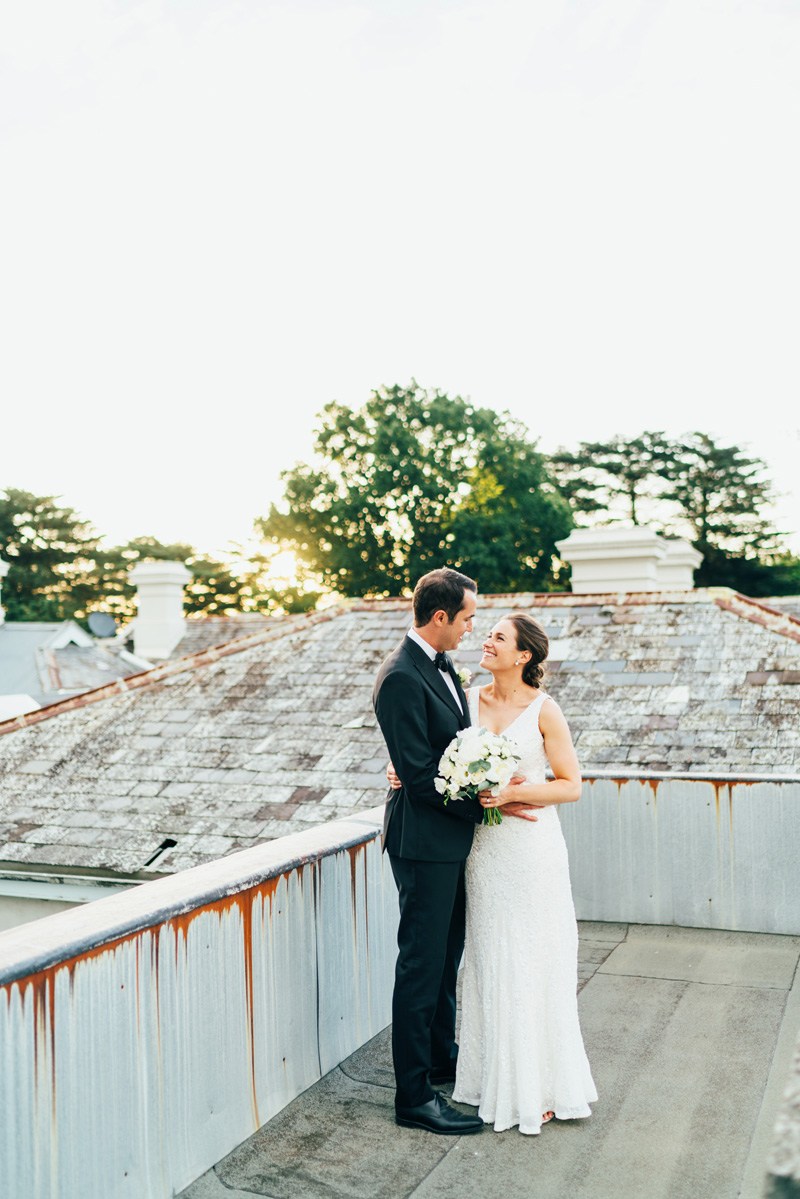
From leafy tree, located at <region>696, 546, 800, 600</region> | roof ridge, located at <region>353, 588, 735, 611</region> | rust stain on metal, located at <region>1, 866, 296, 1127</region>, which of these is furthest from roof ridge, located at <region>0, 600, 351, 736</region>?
leafy tree, located at <region>696, 546, 800, 600</region>

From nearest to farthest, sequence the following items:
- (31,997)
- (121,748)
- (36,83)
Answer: (31,997)
(121,748)
(36,83)

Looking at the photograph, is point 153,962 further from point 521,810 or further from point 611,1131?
point 611,1131

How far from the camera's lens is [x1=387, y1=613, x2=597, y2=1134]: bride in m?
3.89

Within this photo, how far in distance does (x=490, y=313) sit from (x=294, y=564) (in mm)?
20922

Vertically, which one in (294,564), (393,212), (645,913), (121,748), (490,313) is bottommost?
(645,913)

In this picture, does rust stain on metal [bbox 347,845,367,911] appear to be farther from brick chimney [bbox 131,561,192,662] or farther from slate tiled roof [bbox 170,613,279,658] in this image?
brick chimney [bbox 131,561,192,662]

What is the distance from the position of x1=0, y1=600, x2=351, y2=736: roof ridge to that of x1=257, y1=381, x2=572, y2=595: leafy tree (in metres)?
33.5

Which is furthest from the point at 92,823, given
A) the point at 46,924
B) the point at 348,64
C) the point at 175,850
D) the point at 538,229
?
the point at 538,229

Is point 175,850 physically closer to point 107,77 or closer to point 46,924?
point 46,924

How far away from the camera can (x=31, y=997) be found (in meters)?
2.85

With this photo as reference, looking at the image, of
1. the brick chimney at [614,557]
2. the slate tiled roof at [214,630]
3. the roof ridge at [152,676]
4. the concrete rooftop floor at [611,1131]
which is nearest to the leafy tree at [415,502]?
the slate tiled roof at [214,630]

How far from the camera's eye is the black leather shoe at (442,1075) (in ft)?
14.2

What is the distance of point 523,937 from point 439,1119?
2.35 feet

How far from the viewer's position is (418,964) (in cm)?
394
